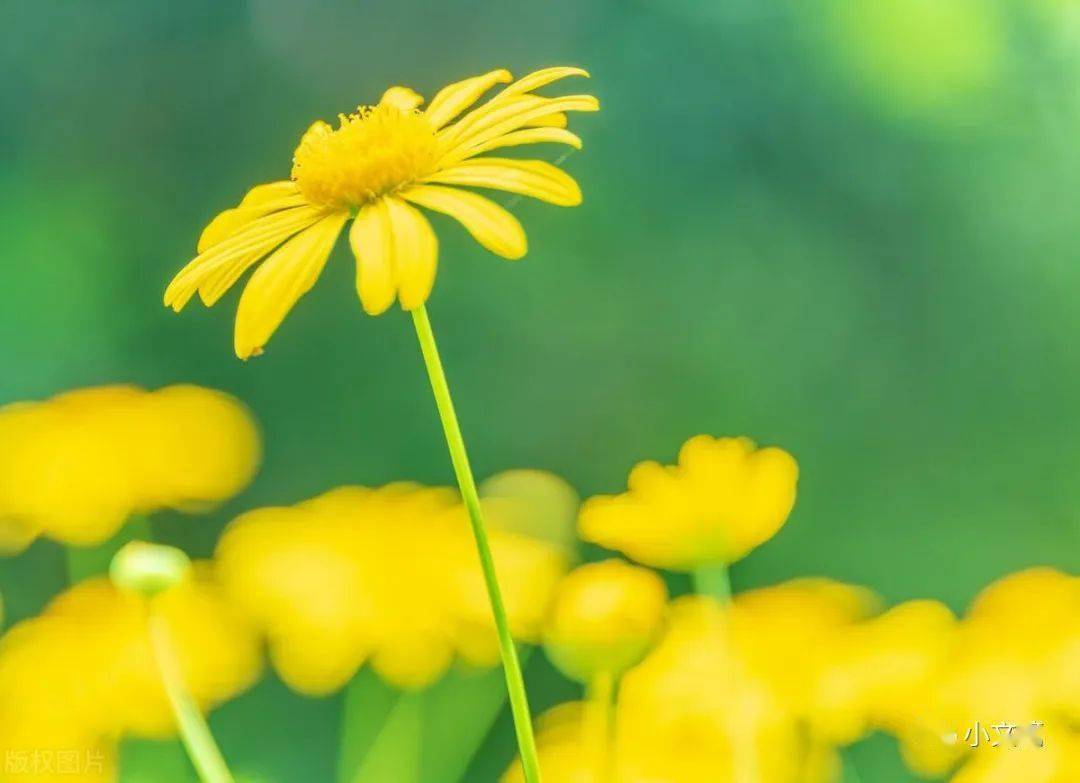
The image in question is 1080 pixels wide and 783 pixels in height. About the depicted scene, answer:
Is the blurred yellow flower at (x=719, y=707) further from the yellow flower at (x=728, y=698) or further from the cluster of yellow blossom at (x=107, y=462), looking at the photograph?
the cluster of yellow blossom at (x=107, y=462)

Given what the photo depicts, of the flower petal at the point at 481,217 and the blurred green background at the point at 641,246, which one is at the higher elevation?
the blurred green background at the point at 641,246

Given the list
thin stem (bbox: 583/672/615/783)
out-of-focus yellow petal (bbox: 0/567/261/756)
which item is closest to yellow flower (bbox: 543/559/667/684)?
thin stem (bbox: 583/672/615/783)

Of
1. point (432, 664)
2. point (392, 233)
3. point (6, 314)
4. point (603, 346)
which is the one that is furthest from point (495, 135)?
point (6, 314)

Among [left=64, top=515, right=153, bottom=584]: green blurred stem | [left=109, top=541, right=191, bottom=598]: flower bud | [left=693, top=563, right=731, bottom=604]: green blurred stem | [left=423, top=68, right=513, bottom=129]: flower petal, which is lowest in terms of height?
[left=109, top=541, right=191, bottom=598]: flower bud

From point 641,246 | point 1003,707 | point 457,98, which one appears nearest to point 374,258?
point 457,98

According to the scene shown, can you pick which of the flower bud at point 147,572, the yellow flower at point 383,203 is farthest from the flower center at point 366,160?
the flower bud at point 147,572

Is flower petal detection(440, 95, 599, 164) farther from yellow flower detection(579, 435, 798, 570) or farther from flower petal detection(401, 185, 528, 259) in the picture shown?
yellow flower detection(579, 435, 798, 570)

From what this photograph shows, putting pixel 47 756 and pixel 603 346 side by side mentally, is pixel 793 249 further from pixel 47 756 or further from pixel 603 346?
pixel 47 756
